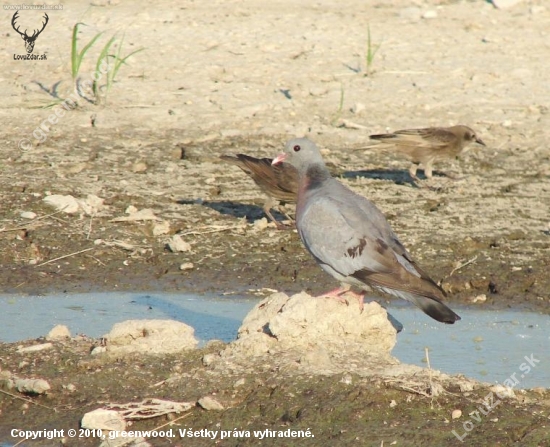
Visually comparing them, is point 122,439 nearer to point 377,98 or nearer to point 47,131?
point 47,131

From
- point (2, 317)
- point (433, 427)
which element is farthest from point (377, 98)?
point (433, 427)

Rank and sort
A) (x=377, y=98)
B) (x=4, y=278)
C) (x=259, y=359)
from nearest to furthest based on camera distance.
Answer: (x=259, y=359)
(x=4, y=278)
(x=377, y=98)

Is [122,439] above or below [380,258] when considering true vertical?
below

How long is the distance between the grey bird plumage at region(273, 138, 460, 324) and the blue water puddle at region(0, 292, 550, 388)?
→ 1.58 feet

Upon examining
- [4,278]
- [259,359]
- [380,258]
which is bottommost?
[4,278]

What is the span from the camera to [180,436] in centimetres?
538

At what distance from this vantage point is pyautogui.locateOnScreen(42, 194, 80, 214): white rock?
9.05 metres

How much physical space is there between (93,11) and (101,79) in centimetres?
209

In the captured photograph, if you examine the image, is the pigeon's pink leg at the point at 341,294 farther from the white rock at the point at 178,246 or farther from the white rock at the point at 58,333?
the white rock at the point at 178,246

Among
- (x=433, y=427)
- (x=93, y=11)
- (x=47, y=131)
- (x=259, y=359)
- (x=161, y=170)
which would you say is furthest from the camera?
(x=93, y=11)

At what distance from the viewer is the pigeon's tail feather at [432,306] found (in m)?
6.21

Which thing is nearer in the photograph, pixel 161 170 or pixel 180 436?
pixel 180 436

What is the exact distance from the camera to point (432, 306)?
6324mm

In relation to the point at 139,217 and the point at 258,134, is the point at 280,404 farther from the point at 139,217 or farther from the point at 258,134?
the point at 258,134
